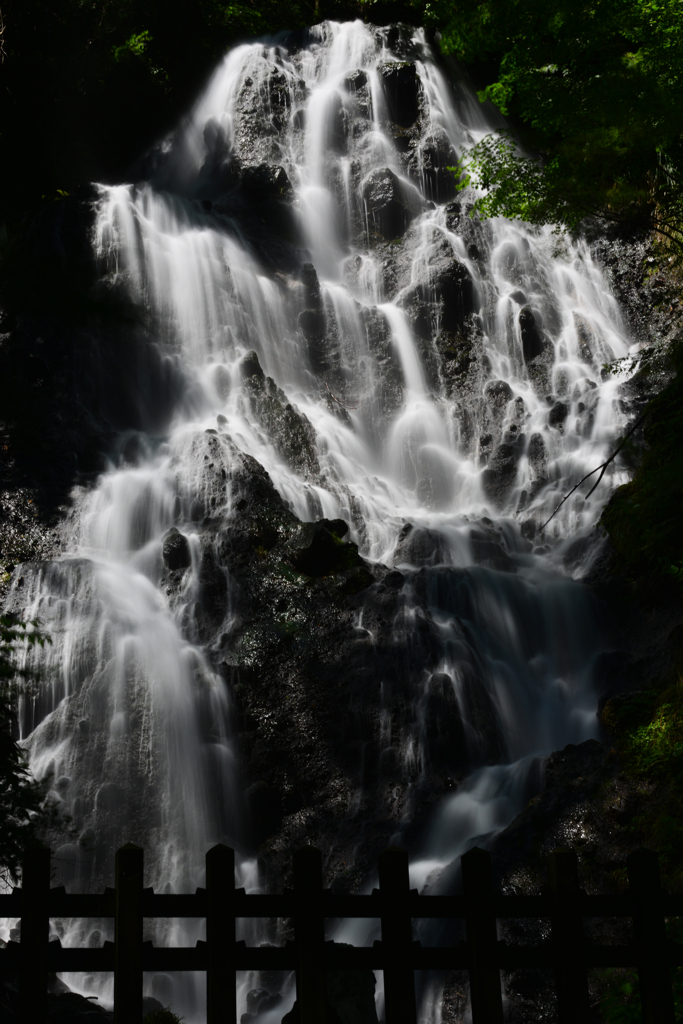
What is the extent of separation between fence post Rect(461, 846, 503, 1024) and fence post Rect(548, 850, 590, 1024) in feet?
0.84

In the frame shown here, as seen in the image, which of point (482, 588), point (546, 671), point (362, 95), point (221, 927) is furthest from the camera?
point (362, 95)

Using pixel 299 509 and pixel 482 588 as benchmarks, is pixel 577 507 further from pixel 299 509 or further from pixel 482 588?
pixel 299 509

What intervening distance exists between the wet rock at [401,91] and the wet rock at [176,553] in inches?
690

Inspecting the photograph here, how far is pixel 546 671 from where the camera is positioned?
35.6 feet

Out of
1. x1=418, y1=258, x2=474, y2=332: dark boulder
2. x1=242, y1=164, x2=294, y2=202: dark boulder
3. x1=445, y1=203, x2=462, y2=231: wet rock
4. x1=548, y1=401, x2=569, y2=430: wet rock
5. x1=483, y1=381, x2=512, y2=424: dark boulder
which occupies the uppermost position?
x1=242, y1=164, x2=294, y2=202: dark boulder

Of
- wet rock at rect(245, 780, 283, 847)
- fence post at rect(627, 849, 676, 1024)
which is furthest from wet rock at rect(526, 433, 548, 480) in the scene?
fence post at rect(627, 849, 676, 1024)

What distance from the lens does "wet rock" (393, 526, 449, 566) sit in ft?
44.4

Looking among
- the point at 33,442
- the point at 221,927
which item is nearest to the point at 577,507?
the point at 33,442

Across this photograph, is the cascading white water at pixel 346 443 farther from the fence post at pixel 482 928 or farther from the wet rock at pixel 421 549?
the fence post at pixel 482 928

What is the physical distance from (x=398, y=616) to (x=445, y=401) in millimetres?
9370

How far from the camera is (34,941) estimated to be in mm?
3254

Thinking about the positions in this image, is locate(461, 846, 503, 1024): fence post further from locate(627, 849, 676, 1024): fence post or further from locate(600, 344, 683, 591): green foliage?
locate(600, 344, 683, 591): green foliage

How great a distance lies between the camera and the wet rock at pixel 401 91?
24.6 metres

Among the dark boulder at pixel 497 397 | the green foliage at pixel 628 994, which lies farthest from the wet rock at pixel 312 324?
the green foliage at pixel 628 994
